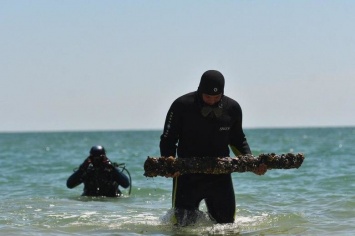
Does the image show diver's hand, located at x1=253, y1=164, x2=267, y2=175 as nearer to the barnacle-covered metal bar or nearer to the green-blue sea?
the barnacle-covered metal bar

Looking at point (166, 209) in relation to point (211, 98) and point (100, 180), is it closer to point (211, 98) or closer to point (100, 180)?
point (100, 180)

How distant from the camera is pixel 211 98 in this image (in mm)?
8438

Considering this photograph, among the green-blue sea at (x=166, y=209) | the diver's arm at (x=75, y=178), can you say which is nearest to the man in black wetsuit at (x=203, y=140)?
the green-blue sea at (x=166, y=209)

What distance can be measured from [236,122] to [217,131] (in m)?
0.27

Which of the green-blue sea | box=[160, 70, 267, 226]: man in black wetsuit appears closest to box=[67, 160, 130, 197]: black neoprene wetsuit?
the green-blue sea

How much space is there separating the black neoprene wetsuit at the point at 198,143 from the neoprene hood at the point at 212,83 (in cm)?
21

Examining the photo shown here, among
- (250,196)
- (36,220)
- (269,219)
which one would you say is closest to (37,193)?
(250,196)

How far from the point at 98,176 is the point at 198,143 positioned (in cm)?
587

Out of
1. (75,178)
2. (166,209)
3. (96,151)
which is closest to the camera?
(166,209)

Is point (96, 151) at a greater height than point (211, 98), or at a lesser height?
lesser

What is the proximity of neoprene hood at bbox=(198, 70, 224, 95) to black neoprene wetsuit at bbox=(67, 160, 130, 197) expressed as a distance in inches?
232

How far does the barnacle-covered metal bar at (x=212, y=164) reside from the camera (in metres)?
8.34

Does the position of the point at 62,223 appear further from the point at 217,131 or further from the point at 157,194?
the point at 157,194

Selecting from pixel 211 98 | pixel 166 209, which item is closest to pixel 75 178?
pixel 166 209
